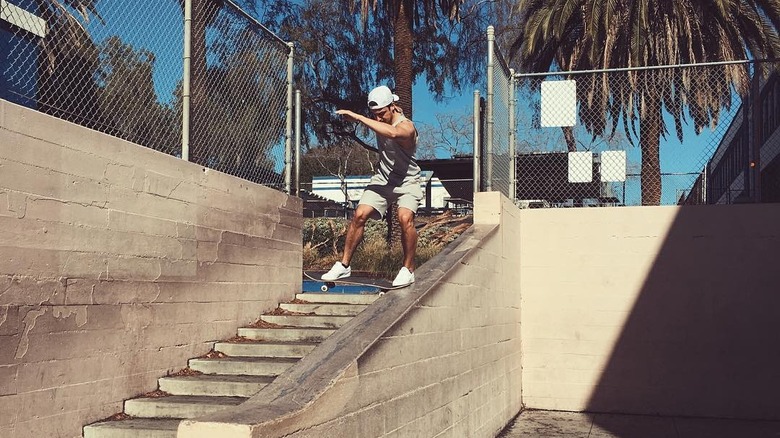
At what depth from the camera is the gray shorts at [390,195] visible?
20.7 feet

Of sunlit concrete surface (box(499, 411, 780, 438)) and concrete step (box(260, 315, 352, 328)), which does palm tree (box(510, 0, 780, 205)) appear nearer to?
sunlit concrete surface (box(499, 411, 780, 438))

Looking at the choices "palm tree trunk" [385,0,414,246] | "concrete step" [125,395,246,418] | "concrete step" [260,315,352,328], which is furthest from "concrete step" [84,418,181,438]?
"palm tree trunk" [385,0,414,246]

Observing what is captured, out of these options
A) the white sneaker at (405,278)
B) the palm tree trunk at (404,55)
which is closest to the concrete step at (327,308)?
the white sneaker at (405,278)

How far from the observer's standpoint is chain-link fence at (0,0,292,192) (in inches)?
188

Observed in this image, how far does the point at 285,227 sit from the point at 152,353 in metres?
2.47

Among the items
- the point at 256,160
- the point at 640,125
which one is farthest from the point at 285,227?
the point at 640,125

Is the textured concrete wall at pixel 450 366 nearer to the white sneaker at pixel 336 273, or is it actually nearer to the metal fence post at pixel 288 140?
the white sneaker at pixel 336 273

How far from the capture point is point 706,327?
9.16 m

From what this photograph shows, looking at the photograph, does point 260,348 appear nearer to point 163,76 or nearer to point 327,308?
point 327,308

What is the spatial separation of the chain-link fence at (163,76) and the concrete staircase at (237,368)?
1.36 m

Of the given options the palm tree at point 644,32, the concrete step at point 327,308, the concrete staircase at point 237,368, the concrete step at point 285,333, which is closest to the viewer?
the concrete staircase at point 237,368

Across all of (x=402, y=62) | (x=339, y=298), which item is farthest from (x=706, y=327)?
(x=402, y=62)


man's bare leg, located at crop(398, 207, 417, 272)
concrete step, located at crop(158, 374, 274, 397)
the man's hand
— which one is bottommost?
concrete step, located at crop(158, 374, 274, 397)

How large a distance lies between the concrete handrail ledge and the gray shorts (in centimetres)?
68
